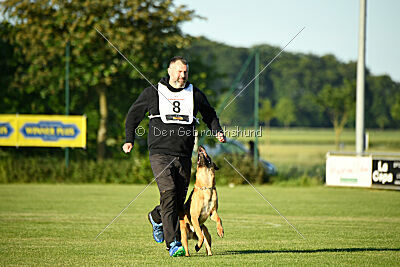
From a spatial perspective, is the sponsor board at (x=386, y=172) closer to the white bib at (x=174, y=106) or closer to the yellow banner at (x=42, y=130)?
the yellow banner at (x=42, y=130)

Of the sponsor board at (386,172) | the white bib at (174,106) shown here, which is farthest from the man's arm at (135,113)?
the sponsor board at (386,172)

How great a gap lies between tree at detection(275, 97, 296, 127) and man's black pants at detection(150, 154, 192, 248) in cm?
4114

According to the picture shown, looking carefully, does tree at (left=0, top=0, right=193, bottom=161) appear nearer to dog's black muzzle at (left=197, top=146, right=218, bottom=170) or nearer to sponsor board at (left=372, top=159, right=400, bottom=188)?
sponsor board at (left=372, top=159, right=400, bottom=188)

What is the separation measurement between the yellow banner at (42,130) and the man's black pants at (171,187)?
14816mm

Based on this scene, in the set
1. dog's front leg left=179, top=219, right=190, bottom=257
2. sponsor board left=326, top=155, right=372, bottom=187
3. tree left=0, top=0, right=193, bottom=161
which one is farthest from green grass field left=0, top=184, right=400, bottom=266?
tree left=0, top=0, right=193, bottom=161

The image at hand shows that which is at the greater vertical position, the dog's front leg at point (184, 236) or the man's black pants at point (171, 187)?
the man's black pants at point (171, 187)

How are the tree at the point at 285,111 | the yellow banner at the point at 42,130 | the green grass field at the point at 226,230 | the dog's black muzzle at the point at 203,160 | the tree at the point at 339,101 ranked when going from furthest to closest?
1. the tree at the point at 285,111
2. the tree at the point at 339,101
3. the yellow banner at the point at 42,130
4. the green grass field at the point at 226,230
5. the dog's black muzzle at the point at 203,160

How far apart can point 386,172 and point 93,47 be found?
1086 centimetres

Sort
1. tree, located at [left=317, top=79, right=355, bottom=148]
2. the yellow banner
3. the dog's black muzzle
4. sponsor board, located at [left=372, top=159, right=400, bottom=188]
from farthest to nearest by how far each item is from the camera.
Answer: tree, located at [left=317, top=79, right=355, bottom=148] < the yellow banner < sponsor board, located at [left=372, top=159, right=400, bottom=188] < the dog's black muzzle

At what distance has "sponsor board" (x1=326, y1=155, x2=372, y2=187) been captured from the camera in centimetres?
1945

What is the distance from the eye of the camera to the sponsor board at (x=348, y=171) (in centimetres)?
1945

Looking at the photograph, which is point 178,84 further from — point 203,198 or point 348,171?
point 348,171

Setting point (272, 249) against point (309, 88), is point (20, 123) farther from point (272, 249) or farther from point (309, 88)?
point (309, 88)

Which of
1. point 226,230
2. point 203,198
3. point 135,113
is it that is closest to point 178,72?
point 135,113
